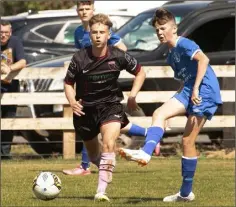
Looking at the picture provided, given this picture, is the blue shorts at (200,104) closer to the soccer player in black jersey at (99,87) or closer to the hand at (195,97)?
the hand at (195,97)

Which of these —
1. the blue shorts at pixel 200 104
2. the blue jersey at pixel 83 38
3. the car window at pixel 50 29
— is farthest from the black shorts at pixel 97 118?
the car window at pixel 50 29

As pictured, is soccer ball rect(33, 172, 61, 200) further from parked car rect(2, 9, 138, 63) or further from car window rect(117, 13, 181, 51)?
parked car rect(2, 9, 138, 63)

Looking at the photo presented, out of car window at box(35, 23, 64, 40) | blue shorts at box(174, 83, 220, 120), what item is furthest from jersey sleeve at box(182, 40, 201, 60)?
car window at box(35, 23, 64, 40)

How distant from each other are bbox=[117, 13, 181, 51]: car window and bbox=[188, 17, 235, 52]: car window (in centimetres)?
72

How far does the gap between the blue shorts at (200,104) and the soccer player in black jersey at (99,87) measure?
659 mm

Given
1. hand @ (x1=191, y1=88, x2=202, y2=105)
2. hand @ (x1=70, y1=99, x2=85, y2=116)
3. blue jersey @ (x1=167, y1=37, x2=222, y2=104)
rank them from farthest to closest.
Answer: hand @ (x1=70, y1=99, x2=85, y2=116)
blue jersey @ (x1=167, y1=37, x2=222, y2=104)
hand @ (x1=191, y1=88, x2=202, y2=105)

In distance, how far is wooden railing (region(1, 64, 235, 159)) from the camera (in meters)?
15.9

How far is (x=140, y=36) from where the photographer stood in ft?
54.6

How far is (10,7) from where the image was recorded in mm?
33062

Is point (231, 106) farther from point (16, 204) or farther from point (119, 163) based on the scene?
point (16, 204)

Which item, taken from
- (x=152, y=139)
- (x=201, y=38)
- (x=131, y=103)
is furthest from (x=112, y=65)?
(x=201, y=38)

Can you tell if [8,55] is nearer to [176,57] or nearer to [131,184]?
[131,184]

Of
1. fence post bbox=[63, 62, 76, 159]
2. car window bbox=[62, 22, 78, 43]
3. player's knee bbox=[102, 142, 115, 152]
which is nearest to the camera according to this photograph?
player's knee bbox=[102, 142, 115, 152]

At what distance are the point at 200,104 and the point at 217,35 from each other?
6440 millimetres
